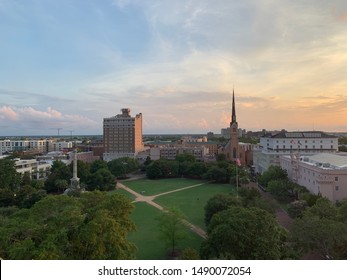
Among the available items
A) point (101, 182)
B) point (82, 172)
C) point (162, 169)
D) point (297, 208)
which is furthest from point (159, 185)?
point (297, 208)

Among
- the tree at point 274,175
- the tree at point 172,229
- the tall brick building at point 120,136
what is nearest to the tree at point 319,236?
the tree at point 172,229

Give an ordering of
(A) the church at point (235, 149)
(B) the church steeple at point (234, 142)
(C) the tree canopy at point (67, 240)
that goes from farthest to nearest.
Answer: (A) the church at point (235, 149) → (B) the church steeple at point (234, 142) → (C) the tree canopy at point (67, 240)

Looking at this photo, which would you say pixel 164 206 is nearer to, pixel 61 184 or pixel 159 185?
pixel 159 185

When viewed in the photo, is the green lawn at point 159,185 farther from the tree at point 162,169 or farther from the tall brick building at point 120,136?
the tall brick building at point 120,136

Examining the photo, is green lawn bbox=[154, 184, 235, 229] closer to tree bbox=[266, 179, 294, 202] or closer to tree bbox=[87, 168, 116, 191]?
tree bbox=[266, 179, 294, 202]

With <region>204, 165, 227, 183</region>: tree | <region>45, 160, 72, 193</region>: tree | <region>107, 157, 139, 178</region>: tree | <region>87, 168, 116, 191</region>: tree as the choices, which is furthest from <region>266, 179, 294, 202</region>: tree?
<region>107, 157, 139, 178</region>: tree

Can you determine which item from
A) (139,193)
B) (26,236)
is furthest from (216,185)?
(26,236)
